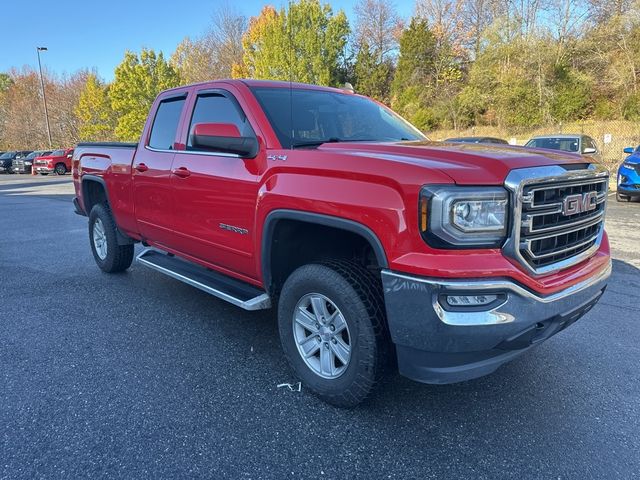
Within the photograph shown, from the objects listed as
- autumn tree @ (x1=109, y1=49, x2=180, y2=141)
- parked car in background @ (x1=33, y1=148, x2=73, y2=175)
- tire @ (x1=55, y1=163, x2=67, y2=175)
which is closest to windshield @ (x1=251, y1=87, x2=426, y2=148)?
parked car in background @ (x1=33, y1=148, x2=73, y2=175)

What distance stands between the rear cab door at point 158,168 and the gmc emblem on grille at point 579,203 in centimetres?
302

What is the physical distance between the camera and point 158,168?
4.12m

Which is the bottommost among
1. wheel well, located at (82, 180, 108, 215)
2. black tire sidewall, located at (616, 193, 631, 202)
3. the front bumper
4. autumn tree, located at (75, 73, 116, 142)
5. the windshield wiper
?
black tire sidewall, located at (616, 193, 631, 202)

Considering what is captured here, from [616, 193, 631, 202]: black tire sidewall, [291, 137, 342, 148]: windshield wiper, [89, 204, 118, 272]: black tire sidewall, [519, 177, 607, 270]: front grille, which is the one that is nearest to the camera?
[519, 177, 607, 270]: front grille

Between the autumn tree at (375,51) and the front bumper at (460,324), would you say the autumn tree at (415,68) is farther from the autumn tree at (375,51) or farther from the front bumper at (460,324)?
the front bumper at (460,324)

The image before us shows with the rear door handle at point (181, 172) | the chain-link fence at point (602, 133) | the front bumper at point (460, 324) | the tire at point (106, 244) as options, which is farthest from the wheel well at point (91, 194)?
the chain-link fence at point (602, 133)

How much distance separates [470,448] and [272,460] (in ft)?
3.39

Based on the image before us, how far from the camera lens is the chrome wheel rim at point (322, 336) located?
2693mm

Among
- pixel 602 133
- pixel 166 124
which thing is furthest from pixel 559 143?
pixel 166 124

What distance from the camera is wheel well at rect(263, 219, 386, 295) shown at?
2912 millimetres

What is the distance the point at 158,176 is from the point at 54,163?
1215 inches

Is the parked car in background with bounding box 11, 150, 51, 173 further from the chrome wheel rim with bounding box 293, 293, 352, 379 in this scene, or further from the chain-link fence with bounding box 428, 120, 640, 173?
the chrome wheel rim with bounding box 293, 293, 352, 379

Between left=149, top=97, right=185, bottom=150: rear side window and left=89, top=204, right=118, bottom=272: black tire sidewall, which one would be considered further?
left=89, top=204, right=118, bottom=272: black tire sidewall

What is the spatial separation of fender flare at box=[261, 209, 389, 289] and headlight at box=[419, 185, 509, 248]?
0.27m
